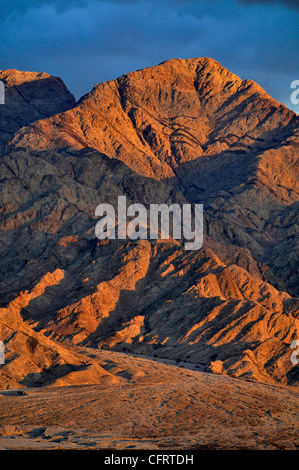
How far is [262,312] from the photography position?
127 meters

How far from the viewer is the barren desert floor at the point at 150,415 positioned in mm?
52297

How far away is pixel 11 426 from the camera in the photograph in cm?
5478

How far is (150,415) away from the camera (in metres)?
64.5

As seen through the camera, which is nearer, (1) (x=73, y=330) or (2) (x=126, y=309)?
(1) (x=73, y=330)

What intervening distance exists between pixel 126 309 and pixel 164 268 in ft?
51.7

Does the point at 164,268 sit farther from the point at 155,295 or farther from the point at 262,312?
the point at 262,312

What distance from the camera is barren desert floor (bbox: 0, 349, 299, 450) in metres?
52.3

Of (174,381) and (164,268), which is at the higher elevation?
(164,268)

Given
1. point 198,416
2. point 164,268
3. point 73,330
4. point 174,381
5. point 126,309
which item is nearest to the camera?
point 198,416

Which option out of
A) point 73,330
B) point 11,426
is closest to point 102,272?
point 73,330

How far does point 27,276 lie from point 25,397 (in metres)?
99.1
